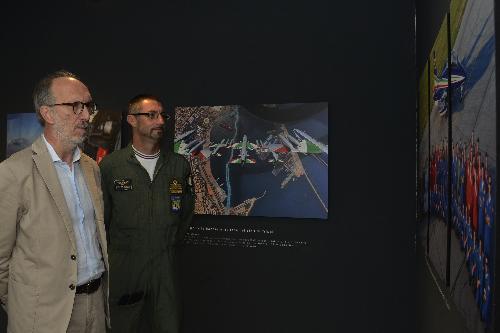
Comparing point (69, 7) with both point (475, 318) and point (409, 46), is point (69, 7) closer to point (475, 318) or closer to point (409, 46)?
point (409, 46)

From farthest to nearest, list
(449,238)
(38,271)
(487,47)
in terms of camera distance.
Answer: (38,271) → (449,238) → (487,47)

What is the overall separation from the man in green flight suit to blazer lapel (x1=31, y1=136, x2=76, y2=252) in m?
0.94

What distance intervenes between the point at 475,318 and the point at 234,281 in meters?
2.37

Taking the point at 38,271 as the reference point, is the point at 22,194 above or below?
above

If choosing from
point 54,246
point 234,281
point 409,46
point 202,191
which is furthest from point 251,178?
point 54,246

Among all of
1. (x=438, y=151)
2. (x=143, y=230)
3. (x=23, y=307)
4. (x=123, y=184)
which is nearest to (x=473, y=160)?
(x=438, y=151)

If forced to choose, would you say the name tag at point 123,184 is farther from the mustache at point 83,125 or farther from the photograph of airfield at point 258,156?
the mustache at point 83,125

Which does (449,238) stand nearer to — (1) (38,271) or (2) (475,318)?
(2) (475,318)

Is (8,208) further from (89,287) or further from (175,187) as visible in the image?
(175,187)

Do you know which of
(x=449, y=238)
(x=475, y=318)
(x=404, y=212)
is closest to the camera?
(x=475, y=318)

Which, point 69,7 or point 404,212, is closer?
point 404,212

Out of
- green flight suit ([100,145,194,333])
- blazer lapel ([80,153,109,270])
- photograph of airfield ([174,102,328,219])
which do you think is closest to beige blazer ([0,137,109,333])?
blazer lapel ([80,153,109,270])

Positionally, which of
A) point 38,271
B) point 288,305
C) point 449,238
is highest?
point 449,238

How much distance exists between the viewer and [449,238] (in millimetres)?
1419
